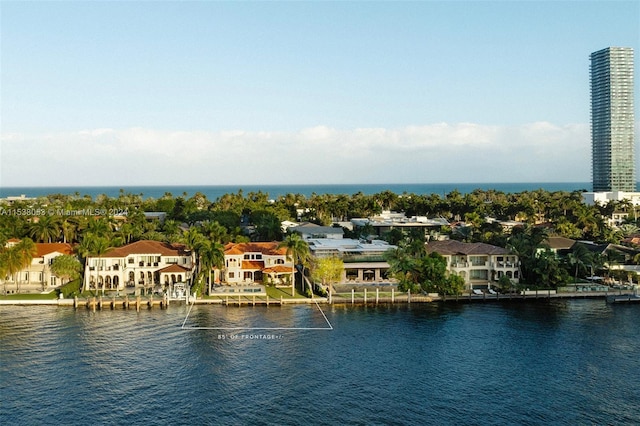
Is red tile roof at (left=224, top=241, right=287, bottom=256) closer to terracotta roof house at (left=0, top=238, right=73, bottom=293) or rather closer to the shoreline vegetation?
the shoreline vegetation

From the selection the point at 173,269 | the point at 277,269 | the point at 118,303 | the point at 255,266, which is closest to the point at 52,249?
the point at 173,269

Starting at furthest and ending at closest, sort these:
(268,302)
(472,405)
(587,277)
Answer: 1. (587,277)
2. (268,302)
3. (472,405)

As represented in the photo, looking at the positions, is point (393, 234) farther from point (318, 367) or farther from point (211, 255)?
point (318, 367)

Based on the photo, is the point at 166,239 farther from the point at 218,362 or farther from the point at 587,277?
the point at 587,277

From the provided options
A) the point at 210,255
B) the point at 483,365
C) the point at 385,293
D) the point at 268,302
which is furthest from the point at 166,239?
the point at 483,365

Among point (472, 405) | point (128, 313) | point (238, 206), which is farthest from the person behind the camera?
point (238, 206)

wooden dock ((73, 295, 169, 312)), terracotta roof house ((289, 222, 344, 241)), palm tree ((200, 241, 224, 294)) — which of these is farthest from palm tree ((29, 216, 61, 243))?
terracotta roof house ((289, 222, 344, 241))

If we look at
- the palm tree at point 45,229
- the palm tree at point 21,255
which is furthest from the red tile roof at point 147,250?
the palm tree at point 45,229

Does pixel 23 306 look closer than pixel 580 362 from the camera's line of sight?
No
